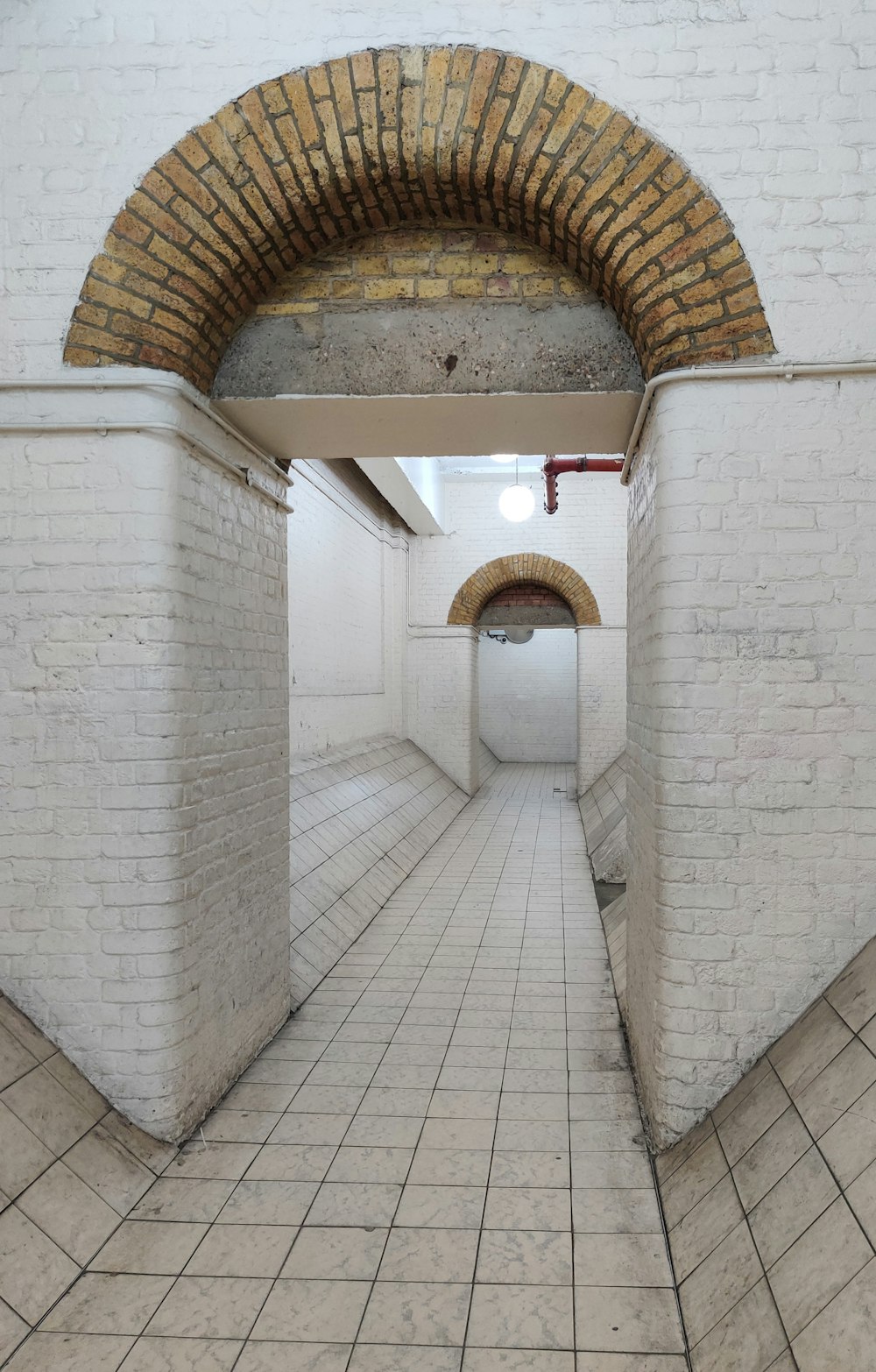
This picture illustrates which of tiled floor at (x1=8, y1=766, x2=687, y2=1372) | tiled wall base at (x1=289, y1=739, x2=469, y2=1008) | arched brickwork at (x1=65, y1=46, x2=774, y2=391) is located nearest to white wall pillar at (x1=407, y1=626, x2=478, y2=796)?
tiled wall base at (x1=289, y1=739, x2=469, y2=1008)

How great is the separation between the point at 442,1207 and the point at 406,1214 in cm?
13

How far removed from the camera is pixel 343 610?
8891mm

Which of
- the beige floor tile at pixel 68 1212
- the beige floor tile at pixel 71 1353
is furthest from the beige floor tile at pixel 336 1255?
the beige floor tile at pixel 68 1212

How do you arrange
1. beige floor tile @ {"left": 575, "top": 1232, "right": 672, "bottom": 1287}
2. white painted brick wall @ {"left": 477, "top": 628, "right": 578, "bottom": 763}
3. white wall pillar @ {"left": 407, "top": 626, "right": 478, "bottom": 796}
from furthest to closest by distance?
white painted brick wall @ {"left": 477, "top": 628, "right": 578, "bottom": 763} < white wall pillar @ {"left": 407, "top": 626, "right": 478, "bottom": 796} < beige floor tile @ {"left": 575, "top": 1232, "right": 672, "bottom": 1287}

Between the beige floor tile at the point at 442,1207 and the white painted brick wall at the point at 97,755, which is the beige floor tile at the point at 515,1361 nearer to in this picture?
the beige floor tile at the point at 442,1207

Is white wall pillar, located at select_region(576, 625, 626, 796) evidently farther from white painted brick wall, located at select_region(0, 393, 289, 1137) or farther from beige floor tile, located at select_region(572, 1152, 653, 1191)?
white painted brick wall, located at select_region(0, 393, 289, 1137)

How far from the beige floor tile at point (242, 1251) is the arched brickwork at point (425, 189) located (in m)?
3.02

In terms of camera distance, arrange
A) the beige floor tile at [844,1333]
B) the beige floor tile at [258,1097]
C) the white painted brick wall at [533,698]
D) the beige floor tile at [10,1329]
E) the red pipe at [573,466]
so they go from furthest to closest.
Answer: the white painted brick wall at [533,698]
the red pipe at [573,466]
the beige floor tile at [258,1097]
the beige floor tile at [10,1329]
the beige floor tile at [844,1333]

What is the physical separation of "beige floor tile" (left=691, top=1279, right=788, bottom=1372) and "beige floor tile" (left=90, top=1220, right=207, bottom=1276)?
5.06 feet

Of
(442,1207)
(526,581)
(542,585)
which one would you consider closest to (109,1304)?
(442,1207)

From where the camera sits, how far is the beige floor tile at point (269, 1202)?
112 inches

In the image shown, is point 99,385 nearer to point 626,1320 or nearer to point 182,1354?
point 182,1354

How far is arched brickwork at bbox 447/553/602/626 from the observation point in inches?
463

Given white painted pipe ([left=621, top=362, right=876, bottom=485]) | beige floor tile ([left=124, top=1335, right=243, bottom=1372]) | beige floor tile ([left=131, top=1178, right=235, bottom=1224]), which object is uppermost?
white painted pipe ([left=621, top=362, right=876, bottom=485])
